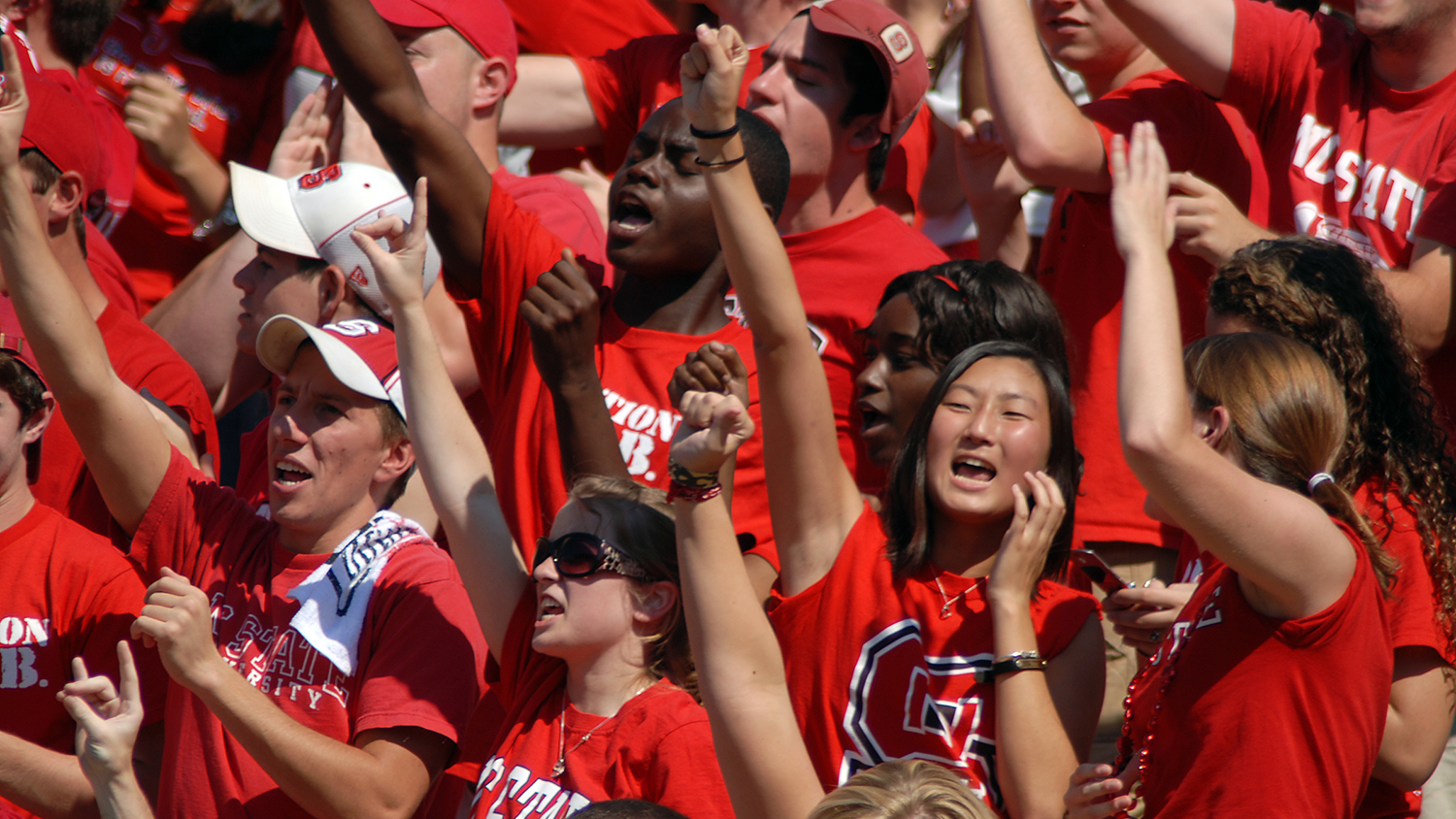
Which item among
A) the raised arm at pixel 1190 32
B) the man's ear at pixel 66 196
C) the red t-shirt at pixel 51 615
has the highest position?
the raised arm at pixel 1190 32

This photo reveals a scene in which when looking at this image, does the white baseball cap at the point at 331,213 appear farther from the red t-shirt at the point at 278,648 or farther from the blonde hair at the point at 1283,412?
the blonde hair at the point at 1283,412

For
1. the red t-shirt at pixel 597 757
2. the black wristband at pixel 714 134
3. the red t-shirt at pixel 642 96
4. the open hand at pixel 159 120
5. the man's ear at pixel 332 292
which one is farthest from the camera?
the open hand at pixel 159 120

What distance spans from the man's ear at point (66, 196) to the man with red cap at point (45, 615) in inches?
30.4

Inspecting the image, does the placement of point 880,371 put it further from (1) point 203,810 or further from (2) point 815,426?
(1) point 203,810

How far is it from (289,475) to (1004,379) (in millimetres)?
1539

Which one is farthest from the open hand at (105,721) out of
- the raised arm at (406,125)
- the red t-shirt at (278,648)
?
the raised arm at (406,125)

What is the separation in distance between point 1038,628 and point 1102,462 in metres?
1.00

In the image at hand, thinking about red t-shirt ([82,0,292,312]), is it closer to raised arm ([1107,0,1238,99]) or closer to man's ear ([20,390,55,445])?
man's ear ([20,390,55,445])

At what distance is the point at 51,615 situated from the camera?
3.34 meters

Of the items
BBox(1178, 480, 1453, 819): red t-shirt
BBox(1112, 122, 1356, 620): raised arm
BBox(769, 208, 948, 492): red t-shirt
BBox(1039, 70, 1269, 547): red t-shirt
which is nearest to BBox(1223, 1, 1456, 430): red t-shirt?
BBox(1039, 70, 1269, 547): red t-shirt

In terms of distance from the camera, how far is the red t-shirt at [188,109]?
552 centimetres

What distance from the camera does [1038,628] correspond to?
2844 millimetres

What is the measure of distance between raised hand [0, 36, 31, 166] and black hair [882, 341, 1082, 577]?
199 centimetres

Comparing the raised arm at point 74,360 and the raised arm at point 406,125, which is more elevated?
the raised arm at point 406,125
